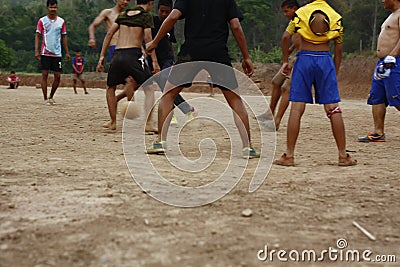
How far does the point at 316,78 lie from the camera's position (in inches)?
193

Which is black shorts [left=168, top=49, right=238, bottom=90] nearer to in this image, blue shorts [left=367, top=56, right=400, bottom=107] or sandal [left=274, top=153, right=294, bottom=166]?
sandal [left=274, top=153, right=294, bottom=166]

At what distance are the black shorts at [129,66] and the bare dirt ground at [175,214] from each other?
5.14 feet

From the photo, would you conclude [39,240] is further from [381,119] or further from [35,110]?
[35,110]

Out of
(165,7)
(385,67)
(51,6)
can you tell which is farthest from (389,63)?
(51,6)

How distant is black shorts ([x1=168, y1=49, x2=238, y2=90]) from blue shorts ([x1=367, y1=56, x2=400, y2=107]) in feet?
8.64

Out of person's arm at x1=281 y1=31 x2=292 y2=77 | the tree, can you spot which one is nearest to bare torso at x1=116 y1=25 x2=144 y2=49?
person's arm at x1=281 y1=31 x2=292 y2=77

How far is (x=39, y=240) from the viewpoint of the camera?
8.40 feet

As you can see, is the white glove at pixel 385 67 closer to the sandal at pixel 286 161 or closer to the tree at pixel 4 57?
the sandal at pixel 286 161

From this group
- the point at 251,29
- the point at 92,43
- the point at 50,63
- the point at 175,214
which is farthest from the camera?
the point at 251,29

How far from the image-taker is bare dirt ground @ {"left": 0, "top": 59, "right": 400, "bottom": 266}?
2.45 meters

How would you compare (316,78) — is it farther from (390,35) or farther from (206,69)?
(390,35)

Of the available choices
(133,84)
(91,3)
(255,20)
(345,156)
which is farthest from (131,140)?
(91,3)

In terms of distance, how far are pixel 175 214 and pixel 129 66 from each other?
3.86 meters

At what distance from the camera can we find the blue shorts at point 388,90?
6766 millimetres
